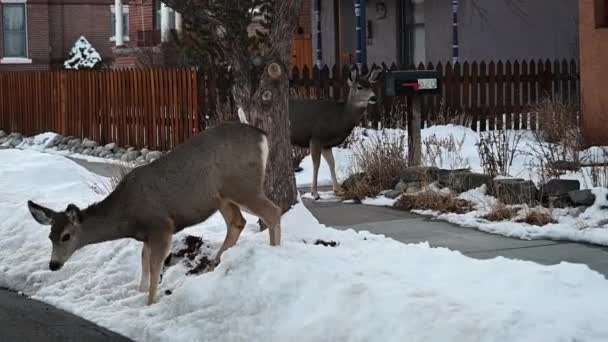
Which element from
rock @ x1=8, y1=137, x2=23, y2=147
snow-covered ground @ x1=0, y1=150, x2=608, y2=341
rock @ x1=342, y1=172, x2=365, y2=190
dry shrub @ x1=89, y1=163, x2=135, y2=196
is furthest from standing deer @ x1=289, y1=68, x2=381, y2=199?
rock @ x1=8, y1=137, x2=23, y2=147

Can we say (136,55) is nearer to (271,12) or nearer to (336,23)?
(336,23)

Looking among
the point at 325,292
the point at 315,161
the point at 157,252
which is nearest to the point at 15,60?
the point at 315,161

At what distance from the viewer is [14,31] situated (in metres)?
45.8

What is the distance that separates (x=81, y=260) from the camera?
1078cm

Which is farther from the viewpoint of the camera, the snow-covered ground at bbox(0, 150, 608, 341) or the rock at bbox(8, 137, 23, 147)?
the rock at bbox(8, 137, 23, 147)

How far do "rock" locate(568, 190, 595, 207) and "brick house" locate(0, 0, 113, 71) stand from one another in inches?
1389

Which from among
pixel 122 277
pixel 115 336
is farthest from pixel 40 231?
pixel 115 336

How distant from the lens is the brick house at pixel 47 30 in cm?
4538

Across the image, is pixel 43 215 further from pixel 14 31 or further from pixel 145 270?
pixel 14 31

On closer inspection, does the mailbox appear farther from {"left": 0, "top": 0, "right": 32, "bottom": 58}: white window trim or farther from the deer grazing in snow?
{"left": 0, "top": 0, "right": 32, "bottom": 58}: white window trim

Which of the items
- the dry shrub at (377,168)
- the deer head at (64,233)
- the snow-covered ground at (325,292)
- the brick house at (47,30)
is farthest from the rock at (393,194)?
the brick house at (47,30)

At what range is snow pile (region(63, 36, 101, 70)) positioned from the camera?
142 feet

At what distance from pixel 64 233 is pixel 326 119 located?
Answer: 20.7ft

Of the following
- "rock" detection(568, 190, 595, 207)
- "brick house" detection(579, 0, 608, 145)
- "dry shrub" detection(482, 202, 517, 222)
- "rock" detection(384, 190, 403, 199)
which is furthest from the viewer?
"brick house" detection(579, 0, 608, 145)
